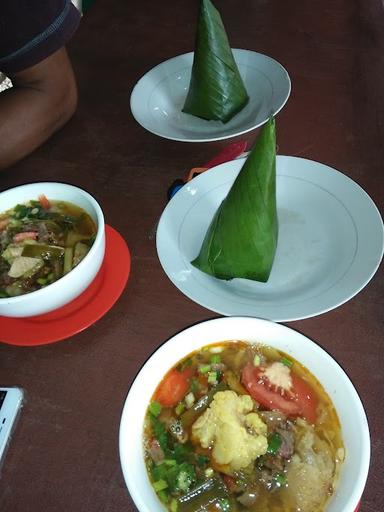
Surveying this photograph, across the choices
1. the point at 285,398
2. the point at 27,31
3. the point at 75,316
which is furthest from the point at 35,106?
the point at 285,398

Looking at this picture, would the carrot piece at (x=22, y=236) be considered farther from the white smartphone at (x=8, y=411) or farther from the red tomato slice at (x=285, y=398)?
the red tomato slice at (x=285, y=398)

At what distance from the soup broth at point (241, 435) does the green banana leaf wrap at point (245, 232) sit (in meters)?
0.26

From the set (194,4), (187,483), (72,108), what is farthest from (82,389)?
(194,4)

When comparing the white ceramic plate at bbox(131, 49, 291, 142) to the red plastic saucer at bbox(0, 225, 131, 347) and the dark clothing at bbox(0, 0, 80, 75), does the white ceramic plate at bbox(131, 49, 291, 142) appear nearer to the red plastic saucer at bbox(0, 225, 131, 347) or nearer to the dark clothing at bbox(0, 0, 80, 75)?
the dark clothing at bbox(0, 0, 80, 75)

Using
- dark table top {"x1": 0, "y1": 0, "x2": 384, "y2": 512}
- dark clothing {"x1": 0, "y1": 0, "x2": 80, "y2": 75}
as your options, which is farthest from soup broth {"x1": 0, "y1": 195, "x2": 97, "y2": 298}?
dark clothing {"x1": 0, "y1": 0, "x2": 80, "y2": 75}

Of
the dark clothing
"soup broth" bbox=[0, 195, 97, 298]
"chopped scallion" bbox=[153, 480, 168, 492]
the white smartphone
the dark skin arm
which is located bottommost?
the white smartphone

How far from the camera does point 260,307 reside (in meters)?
0.96

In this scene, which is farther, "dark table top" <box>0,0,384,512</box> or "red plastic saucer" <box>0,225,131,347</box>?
"red plastic saucer" <box>0,225,131,347</box>

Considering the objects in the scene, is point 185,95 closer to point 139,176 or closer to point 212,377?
point 139,176

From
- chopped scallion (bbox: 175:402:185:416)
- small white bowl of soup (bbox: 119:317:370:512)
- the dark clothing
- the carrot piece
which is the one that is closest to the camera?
small white bowl of soup (bbox: 119:317:370:512)

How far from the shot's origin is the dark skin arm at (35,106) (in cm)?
140

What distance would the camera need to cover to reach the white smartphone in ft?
2.85

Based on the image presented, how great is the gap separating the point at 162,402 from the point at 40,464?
27cm

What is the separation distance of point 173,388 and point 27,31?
1150mm
